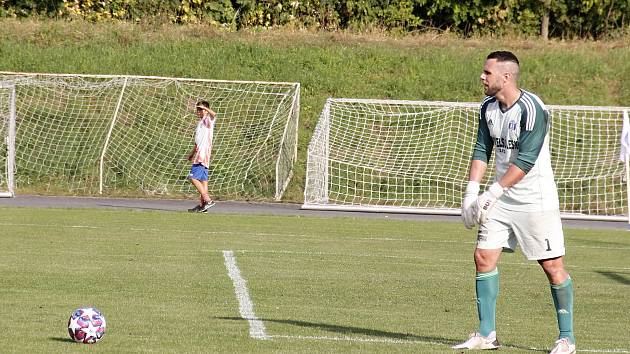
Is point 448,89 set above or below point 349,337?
below

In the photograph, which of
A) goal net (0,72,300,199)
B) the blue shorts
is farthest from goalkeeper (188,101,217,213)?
goal net (0,72,300,199)

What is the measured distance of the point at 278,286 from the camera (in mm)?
11633

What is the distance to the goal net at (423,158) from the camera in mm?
23578

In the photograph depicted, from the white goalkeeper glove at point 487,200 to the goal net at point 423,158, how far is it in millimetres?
14475

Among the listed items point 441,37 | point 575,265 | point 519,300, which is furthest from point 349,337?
point 441,37

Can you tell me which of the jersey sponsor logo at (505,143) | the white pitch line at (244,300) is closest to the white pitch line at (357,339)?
the white pitch line at (244,300)

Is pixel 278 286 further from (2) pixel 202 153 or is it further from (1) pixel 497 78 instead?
(2) pixel 202 153

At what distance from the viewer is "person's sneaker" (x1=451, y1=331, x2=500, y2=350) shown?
8.16 m

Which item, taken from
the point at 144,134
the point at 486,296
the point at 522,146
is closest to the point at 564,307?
the point at 486,296

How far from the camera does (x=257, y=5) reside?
32281 mm

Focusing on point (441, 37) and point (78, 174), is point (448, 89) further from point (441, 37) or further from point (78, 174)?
point (78, 174)

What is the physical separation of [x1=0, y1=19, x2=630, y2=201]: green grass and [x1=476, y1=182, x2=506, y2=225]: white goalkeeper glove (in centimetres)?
1858

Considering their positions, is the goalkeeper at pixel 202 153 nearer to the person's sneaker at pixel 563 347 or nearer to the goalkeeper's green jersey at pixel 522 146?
the goalkeeper's green jersey at pixel 522 146

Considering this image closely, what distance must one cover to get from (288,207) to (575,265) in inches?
356
